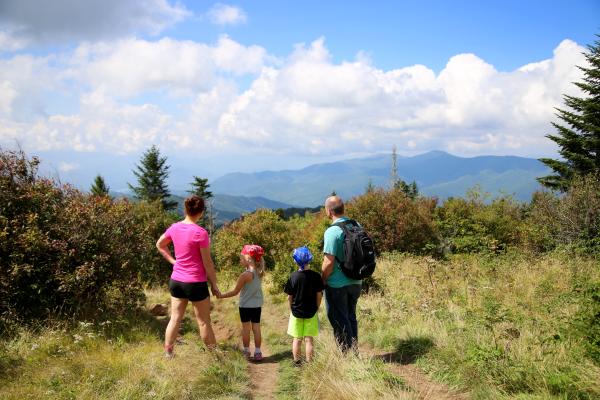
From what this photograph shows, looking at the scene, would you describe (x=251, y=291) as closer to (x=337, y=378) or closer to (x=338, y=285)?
(x=338, y=285)

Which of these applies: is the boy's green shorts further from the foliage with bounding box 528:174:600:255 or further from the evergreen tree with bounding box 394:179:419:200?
the evergreen tree with bounding box 394:179:419:200

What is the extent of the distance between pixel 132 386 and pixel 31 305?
3087 millimetres

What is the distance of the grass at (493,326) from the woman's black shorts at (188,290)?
9.45 feet

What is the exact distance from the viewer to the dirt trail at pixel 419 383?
170 inches

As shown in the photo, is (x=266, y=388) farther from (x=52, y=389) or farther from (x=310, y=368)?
(x=52, y=389)

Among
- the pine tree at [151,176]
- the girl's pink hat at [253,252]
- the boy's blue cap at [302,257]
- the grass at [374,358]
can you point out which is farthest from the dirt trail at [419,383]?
the pine tree at [151,176]

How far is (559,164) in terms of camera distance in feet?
93.2


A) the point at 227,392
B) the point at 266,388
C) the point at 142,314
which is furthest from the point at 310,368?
the point at 142,314

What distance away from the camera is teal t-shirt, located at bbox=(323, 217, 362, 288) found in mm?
5070

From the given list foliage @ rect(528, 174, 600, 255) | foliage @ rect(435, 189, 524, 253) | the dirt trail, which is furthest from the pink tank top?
foliage @ rect(528, 174, 600, 255)

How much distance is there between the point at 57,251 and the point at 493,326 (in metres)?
6.67

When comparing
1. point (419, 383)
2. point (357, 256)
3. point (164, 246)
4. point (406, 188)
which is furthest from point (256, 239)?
point (406, 188)

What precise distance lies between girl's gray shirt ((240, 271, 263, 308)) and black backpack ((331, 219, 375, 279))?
5.29 feet

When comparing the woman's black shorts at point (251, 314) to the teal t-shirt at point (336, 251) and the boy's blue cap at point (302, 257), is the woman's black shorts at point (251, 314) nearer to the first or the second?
the boy's blue cap at point (302, 257)
